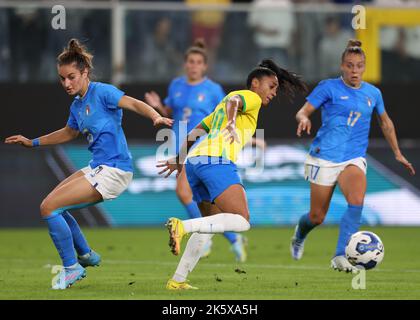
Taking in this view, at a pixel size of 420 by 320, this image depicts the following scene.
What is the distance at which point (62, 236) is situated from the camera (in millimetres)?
10797

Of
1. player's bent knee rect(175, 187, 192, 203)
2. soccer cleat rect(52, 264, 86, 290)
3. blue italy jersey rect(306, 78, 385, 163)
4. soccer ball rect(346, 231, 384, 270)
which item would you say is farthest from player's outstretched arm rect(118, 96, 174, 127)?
player's bent knee rect(175, 187, 192, 203)

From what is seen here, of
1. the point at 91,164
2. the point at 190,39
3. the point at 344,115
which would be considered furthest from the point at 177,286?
the point at 190,39

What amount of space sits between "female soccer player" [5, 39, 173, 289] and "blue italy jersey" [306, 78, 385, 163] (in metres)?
2.80

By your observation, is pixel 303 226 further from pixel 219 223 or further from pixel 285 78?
pixel 219 223

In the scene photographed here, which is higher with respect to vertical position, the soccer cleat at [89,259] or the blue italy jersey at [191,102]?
the blue italy jersey at [191,102]

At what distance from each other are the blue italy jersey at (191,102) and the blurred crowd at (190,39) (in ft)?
14.9

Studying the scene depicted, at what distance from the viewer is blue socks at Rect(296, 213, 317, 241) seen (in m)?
13.5

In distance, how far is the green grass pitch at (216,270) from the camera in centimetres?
1030

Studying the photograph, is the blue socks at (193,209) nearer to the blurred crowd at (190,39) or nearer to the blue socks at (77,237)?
the blue socks at (77,237)

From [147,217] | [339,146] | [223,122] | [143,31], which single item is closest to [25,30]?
[143,31]

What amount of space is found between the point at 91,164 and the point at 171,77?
366 inches

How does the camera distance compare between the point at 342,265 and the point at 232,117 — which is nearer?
the point at 232,117

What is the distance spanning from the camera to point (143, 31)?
20.5 metres

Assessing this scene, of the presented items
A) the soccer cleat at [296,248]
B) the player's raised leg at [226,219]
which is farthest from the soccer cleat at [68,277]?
the soccer cleat at [296,248]
